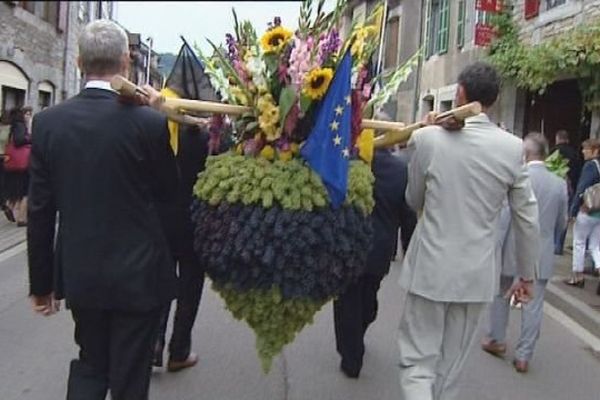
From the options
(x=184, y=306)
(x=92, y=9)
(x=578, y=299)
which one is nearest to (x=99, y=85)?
(x=184, y=306)

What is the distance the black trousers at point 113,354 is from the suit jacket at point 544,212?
9.66ft

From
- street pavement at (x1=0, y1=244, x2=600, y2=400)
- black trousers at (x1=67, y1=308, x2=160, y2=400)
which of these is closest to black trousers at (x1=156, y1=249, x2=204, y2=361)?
street pavement at (x1=0, y1=244, x2=600, y2=400)

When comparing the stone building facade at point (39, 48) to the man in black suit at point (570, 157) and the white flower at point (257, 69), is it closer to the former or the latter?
the man in black suit at point (570, 157)

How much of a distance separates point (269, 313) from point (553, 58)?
7.73 metres

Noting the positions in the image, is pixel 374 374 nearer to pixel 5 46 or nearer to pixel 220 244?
pixel 220 244

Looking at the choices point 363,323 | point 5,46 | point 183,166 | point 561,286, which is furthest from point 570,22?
point 5,46

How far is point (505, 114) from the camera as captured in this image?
12891 millimetres

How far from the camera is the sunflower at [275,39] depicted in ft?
11.1

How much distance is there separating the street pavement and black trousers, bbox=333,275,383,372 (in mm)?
148

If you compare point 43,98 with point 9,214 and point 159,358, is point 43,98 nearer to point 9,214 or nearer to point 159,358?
point 9,214

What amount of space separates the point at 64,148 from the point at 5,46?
14.3m

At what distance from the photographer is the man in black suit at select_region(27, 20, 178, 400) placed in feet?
9.63

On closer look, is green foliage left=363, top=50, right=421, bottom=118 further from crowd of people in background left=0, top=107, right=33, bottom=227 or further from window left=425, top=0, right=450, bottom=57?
crowd of people in background left=0, top=107, right=33, bottom=227

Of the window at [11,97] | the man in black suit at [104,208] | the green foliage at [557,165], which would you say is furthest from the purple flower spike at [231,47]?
the window at [11,97]
